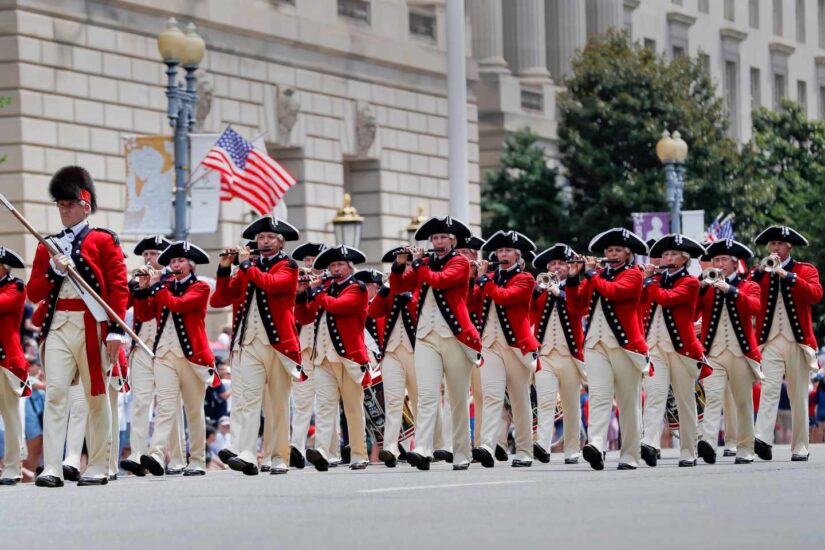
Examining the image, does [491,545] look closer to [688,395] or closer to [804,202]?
[688,395]

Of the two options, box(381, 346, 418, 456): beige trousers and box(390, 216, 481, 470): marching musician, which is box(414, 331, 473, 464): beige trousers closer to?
box(390, 216, 481, 470): marching musician

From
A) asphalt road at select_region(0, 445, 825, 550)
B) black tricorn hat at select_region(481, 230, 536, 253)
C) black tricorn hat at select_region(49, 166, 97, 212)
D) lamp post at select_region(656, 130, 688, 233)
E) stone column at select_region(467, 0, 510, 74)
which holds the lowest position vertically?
asphalt road at select_region(0, 445, 825, 550)

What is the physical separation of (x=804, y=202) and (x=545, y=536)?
37809 millimetres

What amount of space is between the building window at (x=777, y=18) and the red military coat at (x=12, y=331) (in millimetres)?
52063

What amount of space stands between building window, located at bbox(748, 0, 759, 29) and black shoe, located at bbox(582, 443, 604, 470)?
4974 cm

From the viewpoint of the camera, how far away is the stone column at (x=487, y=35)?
165 ft

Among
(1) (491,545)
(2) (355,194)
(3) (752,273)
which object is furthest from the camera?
(2) (355,194)

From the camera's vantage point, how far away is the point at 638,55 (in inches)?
1908

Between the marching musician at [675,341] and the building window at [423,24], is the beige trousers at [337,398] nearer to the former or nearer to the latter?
the marching musician at [675,341]

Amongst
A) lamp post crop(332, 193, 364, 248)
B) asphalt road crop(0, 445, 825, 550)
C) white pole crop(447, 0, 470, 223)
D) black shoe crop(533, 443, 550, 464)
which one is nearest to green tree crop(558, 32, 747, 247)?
lamp post crop(332, 193, 364, 248)

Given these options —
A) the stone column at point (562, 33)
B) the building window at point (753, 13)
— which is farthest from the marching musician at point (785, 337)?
the building window at point (753, 13)

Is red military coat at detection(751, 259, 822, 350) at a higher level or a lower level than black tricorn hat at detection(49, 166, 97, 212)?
lower

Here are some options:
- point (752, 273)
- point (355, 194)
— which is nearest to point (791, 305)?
point (752, 273)

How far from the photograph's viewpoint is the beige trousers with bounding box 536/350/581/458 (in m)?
20.5
